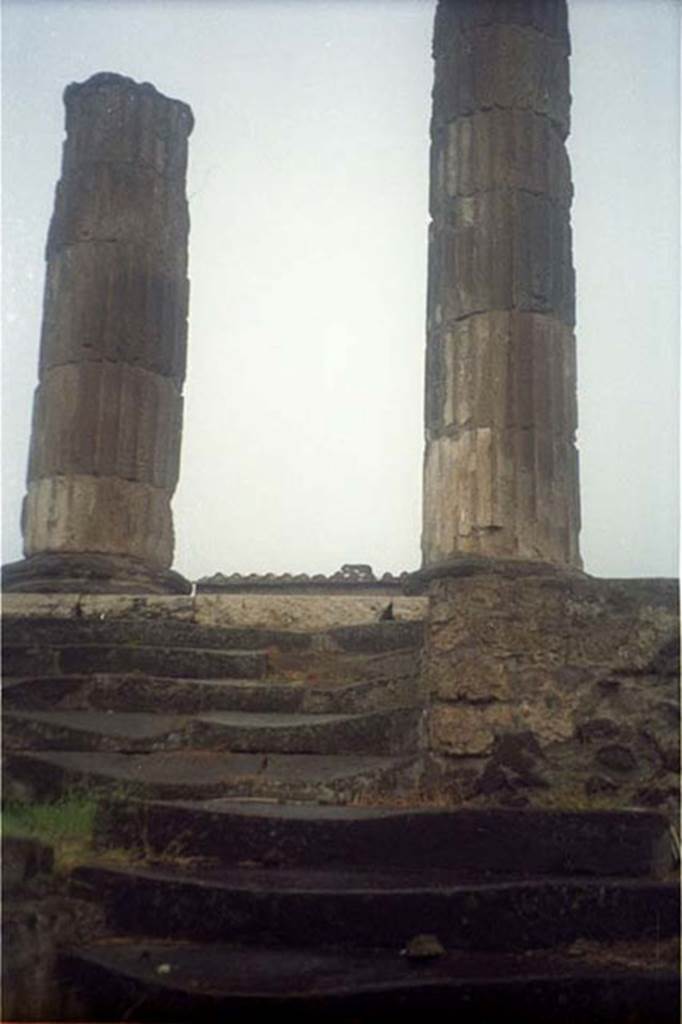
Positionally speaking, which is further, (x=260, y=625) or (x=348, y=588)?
(x=348, y=588)

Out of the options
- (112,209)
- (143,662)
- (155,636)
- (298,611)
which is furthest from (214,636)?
(112,209)

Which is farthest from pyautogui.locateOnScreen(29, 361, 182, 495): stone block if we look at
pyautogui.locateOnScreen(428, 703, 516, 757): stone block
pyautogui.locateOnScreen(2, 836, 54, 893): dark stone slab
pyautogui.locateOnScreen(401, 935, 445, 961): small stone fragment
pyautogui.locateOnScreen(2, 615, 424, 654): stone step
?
pyautogui.locateOnScreen(401, 935, 445, 961): small stone fragment

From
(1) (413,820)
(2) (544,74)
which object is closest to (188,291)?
(2) (544,74)

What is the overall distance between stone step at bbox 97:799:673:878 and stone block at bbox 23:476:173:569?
4.40m

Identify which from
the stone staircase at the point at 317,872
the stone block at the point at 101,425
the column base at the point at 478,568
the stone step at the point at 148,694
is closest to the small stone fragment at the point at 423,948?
the stone staircase at the point at 317,872

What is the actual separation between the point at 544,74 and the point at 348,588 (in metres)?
6.41

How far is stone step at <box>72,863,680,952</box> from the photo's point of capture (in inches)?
143

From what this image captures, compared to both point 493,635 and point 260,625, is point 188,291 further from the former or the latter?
point 493,635

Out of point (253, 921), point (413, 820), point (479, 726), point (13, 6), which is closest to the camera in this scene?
Answer: point (253, 921)

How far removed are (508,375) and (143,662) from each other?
132 inches

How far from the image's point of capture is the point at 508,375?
777 cm

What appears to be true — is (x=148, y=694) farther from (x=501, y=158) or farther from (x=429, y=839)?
(x=501, y=158)

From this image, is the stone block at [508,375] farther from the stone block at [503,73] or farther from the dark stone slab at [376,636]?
the dark stone slab at [376,636]

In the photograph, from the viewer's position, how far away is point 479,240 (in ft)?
26.2
